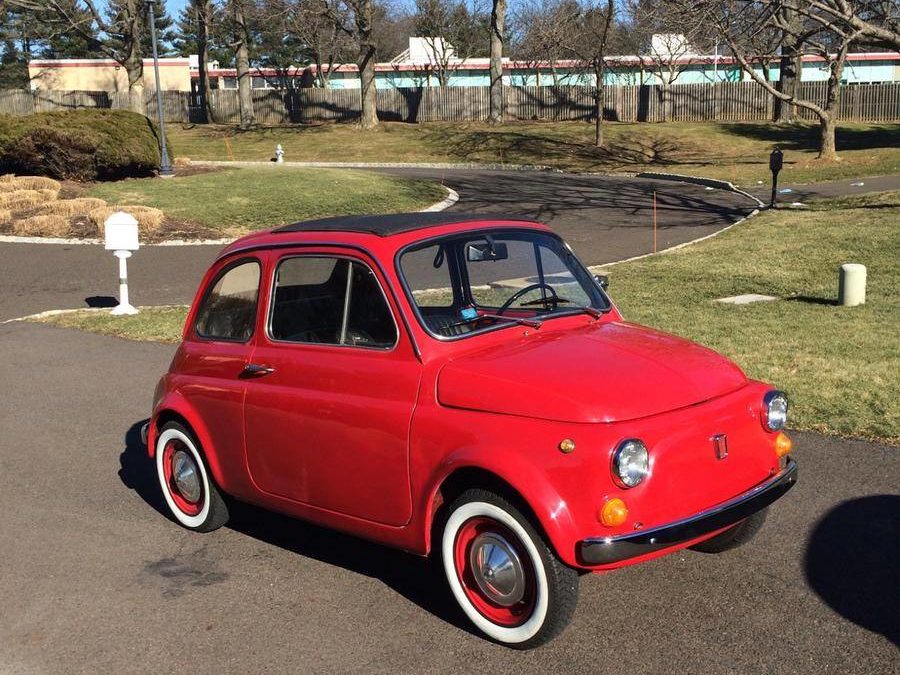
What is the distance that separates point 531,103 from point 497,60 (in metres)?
6.67

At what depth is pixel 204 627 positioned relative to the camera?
15.2ft

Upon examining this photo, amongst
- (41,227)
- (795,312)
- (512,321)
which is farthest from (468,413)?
(41,227)

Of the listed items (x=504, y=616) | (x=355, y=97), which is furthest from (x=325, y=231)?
(x=355, y=97)

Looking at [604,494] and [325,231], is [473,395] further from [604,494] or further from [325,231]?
[325,231]

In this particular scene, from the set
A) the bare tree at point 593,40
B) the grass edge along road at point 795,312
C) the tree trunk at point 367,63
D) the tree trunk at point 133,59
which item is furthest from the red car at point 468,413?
the tree trunk at point 367,63

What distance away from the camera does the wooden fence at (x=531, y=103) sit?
161ft

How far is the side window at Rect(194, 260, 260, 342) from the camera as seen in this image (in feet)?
18.2

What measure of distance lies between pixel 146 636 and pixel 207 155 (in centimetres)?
4338

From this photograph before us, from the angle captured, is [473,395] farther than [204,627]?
No

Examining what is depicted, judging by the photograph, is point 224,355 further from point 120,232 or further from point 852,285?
point 852,285

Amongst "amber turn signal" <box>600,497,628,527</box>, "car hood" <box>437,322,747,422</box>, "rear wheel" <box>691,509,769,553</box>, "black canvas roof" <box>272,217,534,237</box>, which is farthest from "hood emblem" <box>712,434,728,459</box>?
"black canvas roof" <box>272,217,534,237</box>

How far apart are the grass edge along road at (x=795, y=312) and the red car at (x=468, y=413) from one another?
2911mm

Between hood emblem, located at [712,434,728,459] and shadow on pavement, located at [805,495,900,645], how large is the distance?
0.87 m

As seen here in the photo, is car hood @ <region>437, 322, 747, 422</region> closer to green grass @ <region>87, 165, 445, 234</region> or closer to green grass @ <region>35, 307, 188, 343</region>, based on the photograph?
green grass @ <region>35, 307, 188, 343</region>
